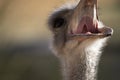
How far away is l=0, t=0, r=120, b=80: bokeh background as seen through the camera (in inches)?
316

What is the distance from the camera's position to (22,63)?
827 centimetres

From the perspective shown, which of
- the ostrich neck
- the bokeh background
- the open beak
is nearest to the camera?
the open beak

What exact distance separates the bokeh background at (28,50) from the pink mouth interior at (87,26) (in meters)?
2.86

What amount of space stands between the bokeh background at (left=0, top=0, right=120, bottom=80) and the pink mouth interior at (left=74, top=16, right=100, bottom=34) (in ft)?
9.39

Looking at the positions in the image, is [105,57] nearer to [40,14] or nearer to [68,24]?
[40,14]

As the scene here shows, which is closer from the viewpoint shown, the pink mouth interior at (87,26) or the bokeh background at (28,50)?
the pink mouth interior at (87,26)

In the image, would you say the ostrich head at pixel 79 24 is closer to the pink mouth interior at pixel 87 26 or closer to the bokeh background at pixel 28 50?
the pink mouth interior at pixel 87 26

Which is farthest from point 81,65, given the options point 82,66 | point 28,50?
point 28,50

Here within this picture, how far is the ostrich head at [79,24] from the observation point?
4348mm

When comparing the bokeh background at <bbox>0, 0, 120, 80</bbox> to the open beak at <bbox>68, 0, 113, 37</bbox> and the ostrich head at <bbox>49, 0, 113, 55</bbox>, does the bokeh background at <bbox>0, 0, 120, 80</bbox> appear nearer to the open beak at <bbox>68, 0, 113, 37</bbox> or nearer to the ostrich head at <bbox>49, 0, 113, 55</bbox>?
the ostrich head at <bbox>49, 0, 113, 55</bbox>

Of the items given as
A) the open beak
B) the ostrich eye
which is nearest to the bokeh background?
the ostrich eye

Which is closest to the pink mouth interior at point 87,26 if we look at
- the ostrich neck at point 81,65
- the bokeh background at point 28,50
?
the ostrich neck at point 81,65

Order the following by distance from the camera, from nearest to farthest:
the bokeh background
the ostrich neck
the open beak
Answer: the open beak, the ostrich neck, the bokeh background

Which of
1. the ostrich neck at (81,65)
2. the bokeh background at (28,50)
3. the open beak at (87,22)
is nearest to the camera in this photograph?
the open beak at (87,22)
